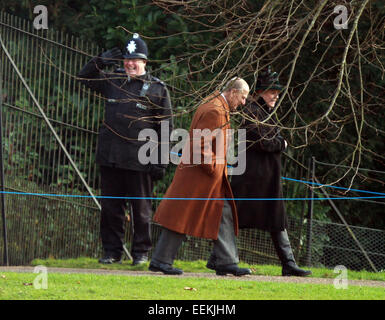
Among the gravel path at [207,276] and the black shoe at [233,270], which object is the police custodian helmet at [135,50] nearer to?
the gravel path at [207,276]

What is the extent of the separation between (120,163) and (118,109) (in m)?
0.57

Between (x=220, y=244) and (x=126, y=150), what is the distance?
1.59m

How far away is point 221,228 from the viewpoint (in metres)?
10.5

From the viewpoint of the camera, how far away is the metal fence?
12.0 meters

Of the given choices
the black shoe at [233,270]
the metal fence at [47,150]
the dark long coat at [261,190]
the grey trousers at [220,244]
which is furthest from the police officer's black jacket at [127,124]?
the black shoe at [233,270]

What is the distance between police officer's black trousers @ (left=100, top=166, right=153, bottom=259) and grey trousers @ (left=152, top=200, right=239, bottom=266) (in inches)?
42.6

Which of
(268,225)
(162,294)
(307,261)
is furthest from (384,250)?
(162,294)

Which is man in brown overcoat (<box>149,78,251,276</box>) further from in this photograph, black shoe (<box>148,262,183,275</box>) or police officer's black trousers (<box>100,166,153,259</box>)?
police officer's black trousers (<box>100,166,153,259</box>)

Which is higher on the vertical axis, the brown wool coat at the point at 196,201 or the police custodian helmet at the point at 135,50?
the police custodian helmet at the point at 135,50

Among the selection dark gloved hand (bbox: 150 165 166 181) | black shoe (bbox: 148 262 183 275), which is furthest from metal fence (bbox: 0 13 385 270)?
black shoe (bbox: 148 262 183 275)

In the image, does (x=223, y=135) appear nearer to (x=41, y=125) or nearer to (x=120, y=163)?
(x=120, y=163)

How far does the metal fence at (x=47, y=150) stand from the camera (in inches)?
473

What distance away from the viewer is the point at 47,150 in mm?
12195

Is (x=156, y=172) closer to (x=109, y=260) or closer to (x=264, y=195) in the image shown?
(x=109, y=260)
